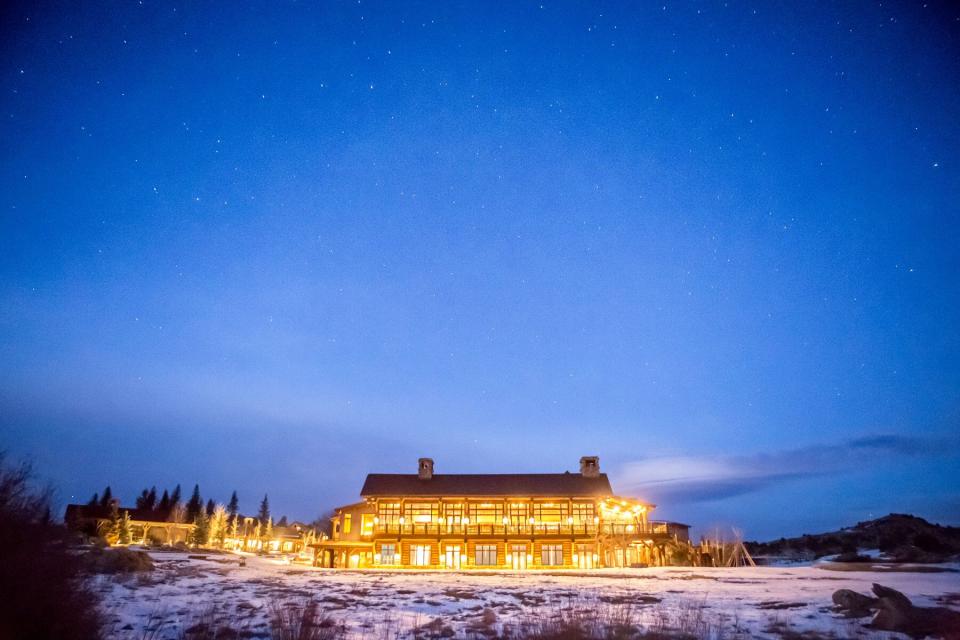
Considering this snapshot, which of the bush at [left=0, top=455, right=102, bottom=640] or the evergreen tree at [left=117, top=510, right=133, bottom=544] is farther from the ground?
the bush at [left=0, top=455, right=102, bottom=640]

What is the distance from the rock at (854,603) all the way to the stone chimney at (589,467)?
33987 millimetres

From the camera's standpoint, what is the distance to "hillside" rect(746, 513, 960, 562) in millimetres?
41406

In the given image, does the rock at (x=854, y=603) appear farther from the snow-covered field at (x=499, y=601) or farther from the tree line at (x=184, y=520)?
the tree line at (x=184, y=520)

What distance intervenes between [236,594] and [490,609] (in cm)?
898

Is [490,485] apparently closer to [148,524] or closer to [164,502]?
[148,524]

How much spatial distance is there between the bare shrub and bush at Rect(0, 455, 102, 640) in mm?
3700

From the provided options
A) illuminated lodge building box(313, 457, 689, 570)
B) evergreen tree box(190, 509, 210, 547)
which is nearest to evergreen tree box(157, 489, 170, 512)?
evergreen tree box(190, 509, 210, 547)

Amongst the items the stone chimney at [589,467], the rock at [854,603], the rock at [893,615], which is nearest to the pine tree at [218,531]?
the stone chimney at [589,467]

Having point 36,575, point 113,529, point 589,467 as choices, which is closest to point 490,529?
point 589,467

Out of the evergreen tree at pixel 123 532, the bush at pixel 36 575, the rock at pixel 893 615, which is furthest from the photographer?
the evergreen tree at pixel 123 532

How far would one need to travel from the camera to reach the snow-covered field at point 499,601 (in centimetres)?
1453

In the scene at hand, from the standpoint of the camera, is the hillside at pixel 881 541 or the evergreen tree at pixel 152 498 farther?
the evergreen tree at pixel 152 498

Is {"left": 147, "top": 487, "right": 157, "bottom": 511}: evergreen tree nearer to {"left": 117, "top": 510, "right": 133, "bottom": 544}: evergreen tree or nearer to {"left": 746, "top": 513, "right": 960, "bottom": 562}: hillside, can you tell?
{"left": 117, "top": 510, "right": 133, "bottom": 544}: evergreen tree

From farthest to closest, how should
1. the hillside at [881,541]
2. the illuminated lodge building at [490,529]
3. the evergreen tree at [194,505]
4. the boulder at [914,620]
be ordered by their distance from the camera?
the evergreen tree at [194,505] → the illuminated lodge building at [490,529] → the hillside at [881,541] → the boulder at [914,620]
